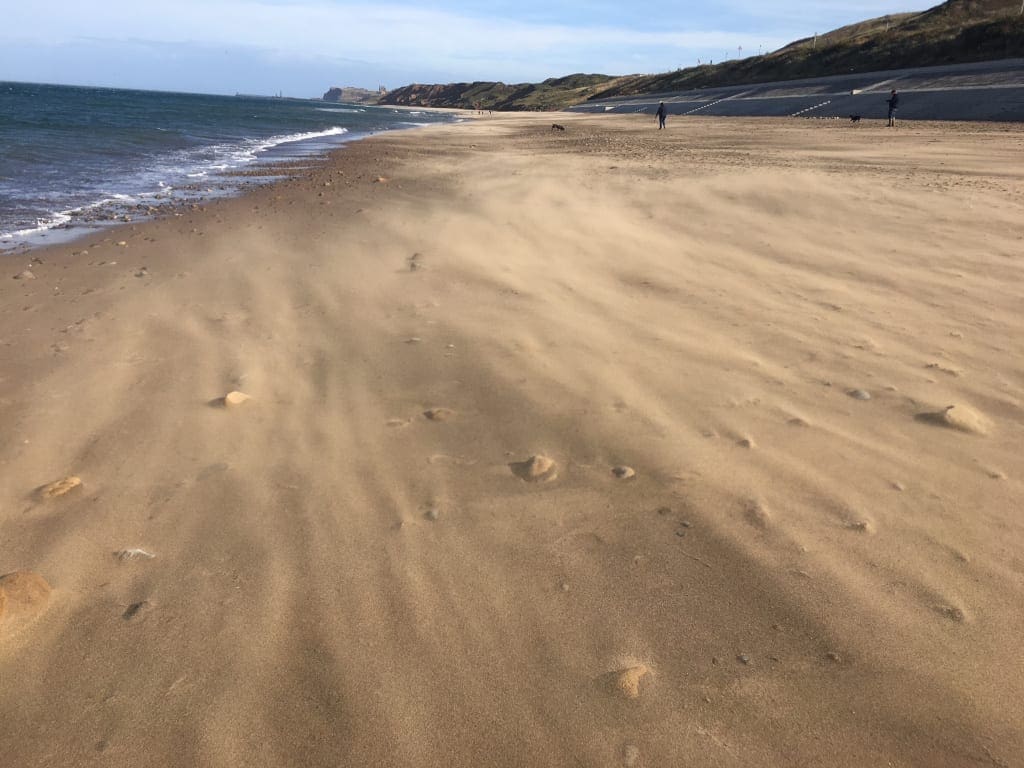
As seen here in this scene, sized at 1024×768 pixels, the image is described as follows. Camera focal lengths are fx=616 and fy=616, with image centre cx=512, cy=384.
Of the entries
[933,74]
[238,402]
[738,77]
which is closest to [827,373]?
[238,402]

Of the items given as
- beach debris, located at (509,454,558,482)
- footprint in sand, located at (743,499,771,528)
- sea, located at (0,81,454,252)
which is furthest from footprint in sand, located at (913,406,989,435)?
sea, located at (0,81,454,252)

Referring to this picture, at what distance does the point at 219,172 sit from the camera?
15.0 meters

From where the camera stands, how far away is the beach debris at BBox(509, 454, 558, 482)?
8.87 ft

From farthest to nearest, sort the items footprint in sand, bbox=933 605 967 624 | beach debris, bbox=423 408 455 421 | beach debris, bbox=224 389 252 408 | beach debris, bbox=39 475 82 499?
beach debris, bbox=224 389 252 408 < beach debris, bbox=423 408 455 421 < beach debris, bbox=39 475 82 499 < footprint in sand, bbox=933 605 967 624

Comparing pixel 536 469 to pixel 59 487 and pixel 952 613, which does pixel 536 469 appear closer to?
pixel 952 613

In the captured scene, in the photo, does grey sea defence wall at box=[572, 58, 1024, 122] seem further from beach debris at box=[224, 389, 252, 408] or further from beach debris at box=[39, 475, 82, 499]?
beach debris at box=[39, 475, 82, 499]

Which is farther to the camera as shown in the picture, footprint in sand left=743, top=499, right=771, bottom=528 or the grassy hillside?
the grassy hillside

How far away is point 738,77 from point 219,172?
5548cm

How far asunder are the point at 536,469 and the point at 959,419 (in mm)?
2042

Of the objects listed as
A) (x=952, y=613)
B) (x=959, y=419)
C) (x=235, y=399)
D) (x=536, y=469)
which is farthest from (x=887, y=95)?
(x=235, y=399)

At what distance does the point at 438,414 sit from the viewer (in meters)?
3.23

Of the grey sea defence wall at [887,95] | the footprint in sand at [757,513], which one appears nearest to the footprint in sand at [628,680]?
the footprint in sand at [757,513]

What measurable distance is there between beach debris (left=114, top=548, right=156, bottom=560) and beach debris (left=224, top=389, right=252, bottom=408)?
45.2 inches

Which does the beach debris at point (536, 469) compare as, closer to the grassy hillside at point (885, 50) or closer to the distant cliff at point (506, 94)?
the grassy hillside at point (885, 50)
